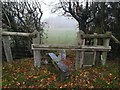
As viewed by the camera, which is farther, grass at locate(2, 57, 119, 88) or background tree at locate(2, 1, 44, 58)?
background tree at locate(2, 1, 44, 58)

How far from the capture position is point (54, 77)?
211 inches

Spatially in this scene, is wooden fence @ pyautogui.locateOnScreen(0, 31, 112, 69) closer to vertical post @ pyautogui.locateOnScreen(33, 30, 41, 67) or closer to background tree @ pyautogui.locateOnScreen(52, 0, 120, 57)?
vertical post @ pyautogui.locateOnScreen(33, 30, 41, 67)

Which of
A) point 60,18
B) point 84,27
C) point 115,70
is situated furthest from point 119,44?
point 60,18

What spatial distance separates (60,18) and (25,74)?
282 centimetres

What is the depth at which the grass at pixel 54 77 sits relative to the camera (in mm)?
5018

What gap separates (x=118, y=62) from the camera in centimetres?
679

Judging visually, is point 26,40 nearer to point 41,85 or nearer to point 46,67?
point 46,67

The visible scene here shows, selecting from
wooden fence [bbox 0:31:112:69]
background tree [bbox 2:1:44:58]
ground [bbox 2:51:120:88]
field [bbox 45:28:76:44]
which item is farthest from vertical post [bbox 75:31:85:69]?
background tree [bbox 2:1:44:58]

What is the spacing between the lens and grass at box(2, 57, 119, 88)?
5.02 metres

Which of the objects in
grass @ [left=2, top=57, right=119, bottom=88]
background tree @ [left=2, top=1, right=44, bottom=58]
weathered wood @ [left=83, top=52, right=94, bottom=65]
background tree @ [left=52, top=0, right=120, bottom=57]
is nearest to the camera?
grass @ [left=2, top=57, right=119, bottom=88]

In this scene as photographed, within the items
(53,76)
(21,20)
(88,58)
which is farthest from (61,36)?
(53,76)

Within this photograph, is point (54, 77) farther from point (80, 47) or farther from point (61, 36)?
point (61, 36)

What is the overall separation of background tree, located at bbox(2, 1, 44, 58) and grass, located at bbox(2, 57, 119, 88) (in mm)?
1457

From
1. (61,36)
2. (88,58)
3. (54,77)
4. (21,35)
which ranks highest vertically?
(21,35)
